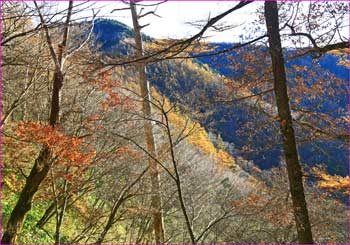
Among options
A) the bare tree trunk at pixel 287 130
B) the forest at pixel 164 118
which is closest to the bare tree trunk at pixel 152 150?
A: the forest at pixel 164 118

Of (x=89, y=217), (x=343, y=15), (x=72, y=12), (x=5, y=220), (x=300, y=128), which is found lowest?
(x=89, y=217)

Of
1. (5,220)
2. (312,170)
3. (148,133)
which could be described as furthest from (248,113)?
(5,220)

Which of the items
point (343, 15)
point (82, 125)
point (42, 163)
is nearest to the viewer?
point (343, 15)

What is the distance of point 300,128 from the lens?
5180mm

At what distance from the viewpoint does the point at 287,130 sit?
466 centimetres

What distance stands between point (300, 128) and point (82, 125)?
4395mm

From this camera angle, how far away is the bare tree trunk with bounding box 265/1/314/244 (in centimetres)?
460

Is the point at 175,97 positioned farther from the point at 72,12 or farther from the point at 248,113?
the point at 72,12

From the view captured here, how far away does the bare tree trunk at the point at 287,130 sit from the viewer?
460cm

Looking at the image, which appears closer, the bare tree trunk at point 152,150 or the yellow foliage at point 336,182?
the yellow foliage at point 336,182

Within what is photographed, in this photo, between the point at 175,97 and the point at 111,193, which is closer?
the point at 175,97

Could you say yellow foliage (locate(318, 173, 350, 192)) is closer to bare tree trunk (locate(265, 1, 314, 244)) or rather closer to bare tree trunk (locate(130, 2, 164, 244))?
bare tree trunk (locate(265, 1, 314, 244))

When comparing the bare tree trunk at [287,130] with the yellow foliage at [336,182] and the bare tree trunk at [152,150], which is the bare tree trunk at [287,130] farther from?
the bare tree trunk at [152,150]

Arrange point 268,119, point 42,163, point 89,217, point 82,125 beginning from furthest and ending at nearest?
point 89,217 < point 82,125 < point 42,163 < point 268,119
